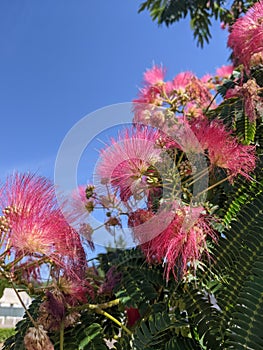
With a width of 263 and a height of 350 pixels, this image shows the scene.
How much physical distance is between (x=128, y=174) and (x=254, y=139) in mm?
347

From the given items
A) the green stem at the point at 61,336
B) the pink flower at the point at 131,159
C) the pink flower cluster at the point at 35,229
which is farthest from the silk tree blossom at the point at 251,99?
the green stem at the point at 61,336

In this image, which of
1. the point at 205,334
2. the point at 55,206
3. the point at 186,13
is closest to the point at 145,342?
the point at 205,334

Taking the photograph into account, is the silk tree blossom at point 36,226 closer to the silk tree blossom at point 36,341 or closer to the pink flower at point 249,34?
the silk tree blossom at point 36,341

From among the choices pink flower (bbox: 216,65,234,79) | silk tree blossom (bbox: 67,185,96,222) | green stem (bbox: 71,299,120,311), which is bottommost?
green stem (bbox: 71,299,120,311)

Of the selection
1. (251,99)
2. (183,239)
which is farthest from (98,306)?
(251,99)

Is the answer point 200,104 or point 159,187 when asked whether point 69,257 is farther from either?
point 200,104

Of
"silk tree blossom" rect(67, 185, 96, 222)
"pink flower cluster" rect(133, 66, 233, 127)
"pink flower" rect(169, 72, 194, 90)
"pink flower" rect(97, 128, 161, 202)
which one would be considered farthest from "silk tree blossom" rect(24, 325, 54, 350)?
"pink flower" rect(169, 72, 194, 90)

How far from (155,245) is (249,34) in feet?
2.11

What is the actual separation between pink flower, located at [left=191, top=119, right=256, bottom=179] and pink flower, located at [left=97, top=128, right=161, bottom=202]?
100 millimetres

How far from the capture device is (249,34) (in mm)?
1138

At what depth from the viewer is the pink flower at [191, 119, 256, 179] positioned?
0.89 metres

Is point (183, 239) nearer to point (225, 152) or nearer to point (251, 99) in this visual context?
point (225, 152)

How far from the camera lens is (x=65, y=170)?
0.86 meters

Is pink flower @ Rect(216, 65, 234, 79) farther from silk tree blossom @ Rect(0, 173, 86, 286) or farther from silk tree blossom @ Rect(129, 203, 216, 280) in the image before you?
silk tree blossom @ Rect(0, 173, 86, 286)
